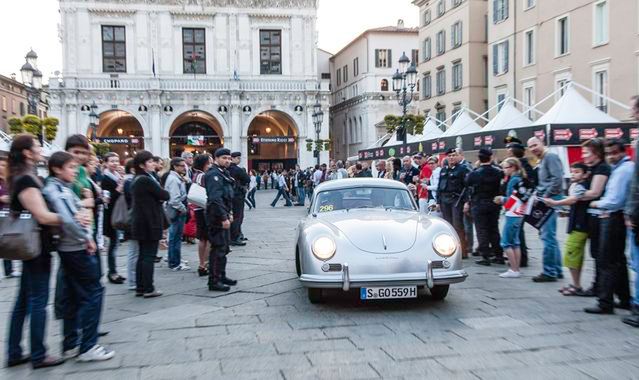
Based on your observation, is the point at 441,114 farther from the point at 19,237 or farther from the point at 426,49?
the point at 19,237

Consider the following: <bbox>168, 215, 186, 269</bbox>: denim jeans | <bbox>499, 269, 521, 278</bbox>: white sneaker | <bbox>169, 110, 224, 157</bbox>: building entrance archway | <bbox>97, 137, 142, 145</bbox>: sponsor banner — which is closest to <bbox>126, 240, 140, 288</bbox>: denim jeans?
<bbox>168, 215, 186, 269</bbox>: denim jeans

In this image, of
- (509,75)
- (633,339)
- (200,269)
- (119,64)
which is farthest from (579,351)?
(119,64)

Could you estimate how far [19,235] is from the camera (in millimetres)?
4125

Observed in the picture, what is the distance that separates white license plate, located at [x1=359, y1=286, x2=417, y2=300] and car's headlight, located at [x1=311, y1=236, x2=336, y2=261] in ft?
1.61

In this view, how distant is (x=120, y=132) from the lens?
153 ft

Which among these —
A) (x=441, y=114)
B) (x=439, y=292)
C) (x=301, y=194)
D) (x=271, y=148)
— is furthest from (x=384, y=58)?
(x=439, y=292)

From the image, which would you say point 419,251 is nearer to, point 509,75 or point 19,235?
point 19,235

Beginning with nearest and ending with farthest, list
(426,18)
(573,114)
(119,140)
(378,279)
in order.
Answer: (378,279)
(573,114)
(119,140)
(426,18)

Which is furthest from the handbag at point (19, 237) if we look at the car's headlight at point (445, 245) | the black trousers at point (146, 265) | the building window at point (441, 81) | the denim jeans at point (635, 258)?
the building window at point (441, 81)

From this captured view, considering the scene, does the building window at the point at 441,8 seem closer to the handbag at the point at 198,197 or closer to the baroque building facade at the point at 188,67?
the baroque building facade at the point at 188,67

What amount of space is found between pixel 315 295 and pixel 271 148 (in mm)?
43080

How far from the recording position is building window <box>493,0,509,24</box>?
3187 cm

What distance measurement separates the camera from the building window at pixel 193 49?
41531 millimetres

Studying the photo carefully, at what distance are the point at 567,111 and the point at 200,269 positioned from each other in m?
13.9
